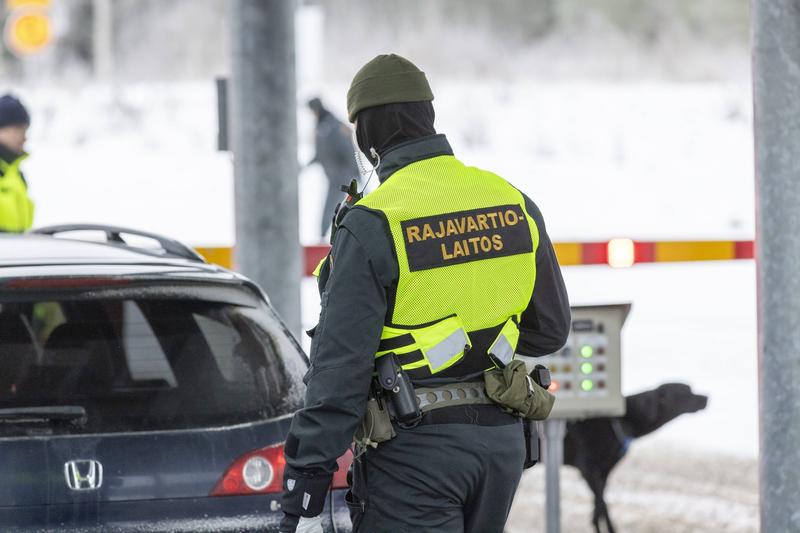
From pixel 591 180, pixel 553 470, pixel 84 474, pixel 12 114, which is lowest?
pixel 553 470

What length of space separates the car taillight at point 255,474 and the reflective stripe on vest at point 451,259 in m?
0.61

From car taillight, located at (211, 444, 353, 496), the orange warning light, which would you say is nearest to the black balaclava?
car taillight, located at (211, 444, 353, 496)

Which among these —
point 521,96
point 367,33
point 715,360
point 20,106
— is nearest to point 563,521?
point 20,106

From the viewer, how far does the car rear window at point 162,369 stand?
3.94 meters

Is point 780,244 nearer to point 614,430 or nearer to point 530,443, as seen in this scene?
point 530,443

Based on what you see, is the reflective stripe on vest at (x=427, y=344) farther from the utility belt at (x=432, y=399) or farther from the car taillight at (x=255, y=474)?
the car taillight at (x=255, y=474)

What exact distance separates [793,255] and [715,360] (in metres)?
6.84

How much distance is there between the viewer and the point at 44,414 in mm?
3816

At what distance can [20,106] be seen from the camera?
7.20 metres

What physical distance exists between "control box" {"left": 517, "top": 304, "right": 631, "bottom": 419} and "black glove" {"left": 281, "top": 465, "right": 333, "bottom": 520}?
2.31 meters

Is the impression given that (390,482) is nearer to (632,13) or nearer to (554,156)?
(554,156)

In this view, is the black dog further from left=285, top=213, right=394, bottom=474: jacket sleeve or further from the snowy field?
left=285, top=213, right=394, bottom=474: jacket sleeve

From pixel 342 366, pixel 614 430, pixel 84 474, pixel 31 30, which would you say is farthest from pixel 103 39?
pixel 342 366

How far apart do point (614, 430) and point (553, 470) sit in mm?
520
